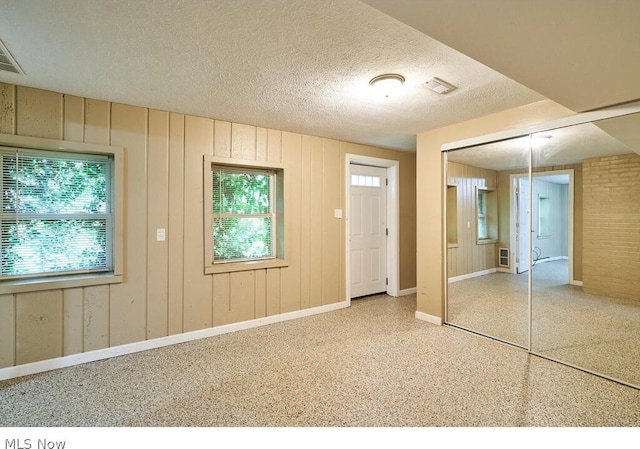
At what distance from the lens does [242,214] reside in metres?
3.62

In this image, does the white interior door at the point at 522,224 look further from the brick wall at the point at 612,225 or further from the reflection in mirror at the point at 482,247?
the brick wall at the point at 612,225

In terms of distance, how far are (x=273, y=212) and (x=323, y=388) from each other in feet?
7.34

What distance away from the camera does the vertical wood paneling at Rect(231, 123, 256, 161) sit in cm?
340

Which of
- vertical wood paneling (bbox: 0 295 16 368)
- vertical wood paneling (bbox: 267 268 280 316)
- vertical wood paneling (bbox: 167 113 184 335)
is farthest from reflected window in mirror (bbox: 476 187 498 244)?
vertical wood paneling (bbox: 0 295 16 368)

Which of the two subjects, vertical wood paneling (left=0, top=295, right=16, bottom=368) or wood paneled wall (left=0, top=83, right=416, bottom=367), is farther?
wood paneled wall (left=0, top=83, right=416, bottom=367)

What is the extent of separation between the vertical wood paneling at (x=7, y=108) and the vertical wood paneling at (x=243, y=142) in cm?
178

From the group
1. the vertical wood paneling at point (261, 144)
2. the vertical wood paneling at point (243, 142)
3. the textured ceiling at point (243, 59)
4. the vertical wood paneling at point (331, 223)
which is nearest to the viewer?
the textured ceiling at point (243, 59)

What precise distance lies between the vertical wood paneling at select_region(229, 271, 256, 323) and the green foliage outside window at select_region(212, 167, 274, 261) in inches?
10.4

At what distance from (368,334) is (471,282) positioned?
1.68m

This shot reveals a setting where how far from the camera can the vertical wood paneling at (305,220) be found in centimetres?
391

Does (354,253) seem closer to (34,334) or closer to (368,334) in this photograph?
(368,334)

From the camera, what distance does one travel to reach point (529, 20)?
133cm

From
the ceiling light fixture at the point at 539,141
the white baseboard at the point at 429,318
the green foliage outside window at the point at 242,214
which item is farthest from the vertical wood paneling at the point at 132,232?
the ceiling light fixture at the point at 539,141

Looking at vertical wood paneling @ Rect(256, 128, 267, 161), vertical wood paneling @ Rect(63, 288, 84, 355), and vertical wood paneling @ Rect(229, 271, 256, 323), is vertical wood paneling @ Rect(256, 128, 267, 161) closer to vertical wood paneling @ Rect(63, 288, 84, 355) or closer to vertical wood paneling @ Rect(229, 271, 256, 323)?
vertical wood paneling @ Rect(229, 271, 256, 323)
